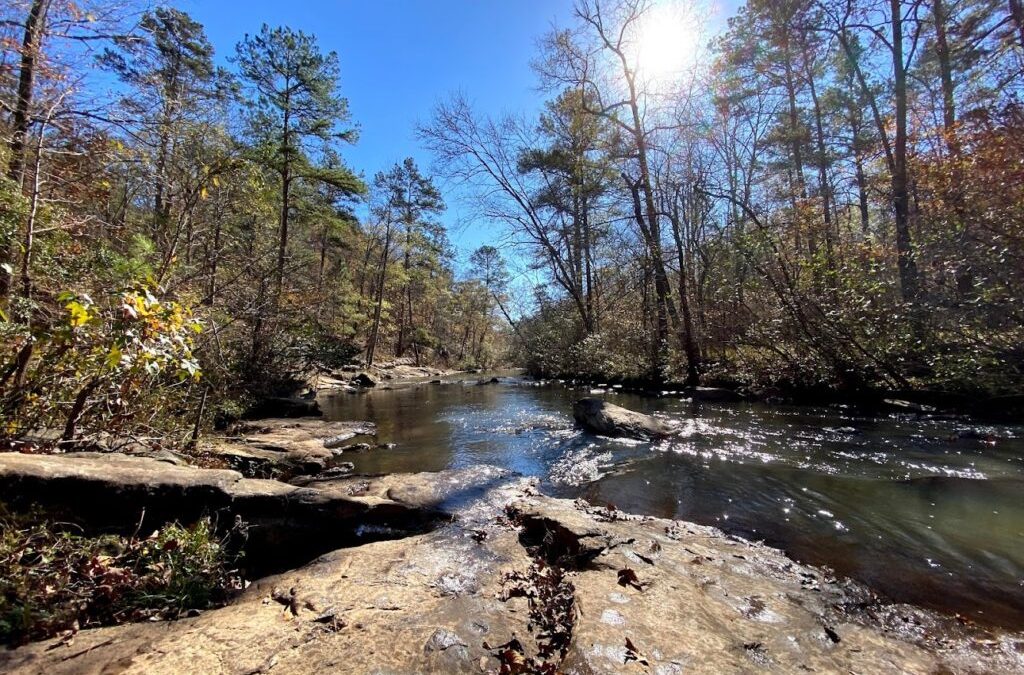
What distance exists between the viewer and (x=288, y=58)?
52.9 feet

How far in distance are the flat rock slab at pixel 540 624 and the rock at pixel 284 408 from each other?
948 centimetres

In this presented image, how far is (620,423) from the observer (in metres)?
8.59

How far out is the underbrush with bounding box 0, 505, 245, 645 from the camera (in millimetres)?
2490

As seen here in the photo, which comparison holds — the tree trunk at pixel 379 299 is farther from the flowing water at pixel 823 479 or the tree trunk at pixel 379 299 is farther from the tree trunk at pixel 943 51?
the tree trunk at pixel 943 51

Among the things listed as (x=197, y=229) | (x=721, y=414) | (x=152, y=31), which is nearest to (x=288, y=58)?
(x=152, y=31)

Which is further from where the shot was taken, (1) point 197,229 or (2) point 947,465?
(1) point 197,229

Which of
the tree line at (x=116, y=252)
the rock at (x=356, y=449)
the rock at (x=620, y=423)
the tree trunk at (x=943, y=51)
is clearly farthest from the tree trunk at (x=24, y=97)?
the tree trunk at (x=943, y=51)

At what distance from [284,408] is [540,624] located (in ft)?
37.3

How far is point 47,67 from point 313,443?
5.97m

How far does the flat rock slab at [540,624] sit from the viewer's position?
2.25m

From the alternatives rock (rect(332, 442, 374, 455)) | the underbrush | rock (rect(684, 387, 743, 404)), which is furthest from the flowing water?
the underbrush

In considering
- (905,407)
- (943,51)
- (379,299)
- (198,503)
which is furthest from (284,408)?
(379,299)

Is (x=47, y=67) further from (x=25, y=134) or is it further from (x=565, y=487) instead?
(x=565, y=487)

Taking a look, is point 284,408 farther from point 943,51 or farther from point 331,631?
point 943,51
